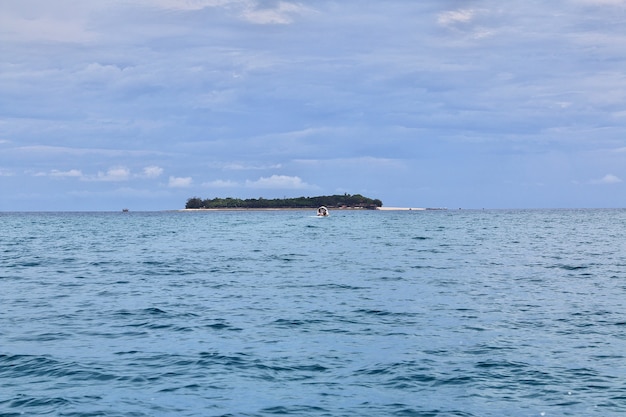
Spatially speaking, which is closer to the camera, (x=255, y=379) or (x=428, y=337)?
(x=255, y=379)

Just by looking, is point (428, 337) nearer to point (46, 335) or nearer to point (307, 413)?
point (307, 413)

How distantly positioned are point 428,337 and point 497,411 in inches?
302

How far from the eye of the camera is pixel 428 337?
22250mm

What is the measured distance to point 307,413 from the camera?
14.4 meters

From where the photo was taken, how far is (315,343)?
21156 mm

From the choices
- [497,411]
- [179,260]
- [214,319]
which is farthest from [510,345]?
[179,260]

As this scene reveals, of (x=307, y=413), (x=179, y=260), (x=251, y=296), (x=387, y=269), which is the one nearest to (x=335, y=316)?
(x=251, y=296)

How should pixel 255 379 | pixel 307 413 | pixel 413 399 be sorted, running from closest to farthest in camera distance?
1. pixel 307 413
2. pixel 413 399
3. pixel 255 379

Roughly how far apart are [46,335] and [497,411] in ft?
50.6

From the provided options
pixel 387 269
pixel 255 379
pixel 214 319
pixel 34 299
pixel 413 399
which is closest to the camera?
pixel 413 399

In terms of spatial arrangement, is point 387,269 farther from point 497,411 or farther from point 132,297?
point 497,411

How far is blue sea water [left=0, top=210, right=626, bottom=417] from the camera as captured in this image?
15312 mm

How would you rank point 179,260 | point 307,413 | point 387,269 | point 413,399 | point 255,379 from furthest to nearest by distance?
point 179,260, point 387,269, point 255,379, point 413,399, point 307,413

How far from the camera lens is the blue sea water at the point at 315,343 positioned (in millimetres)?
15312
